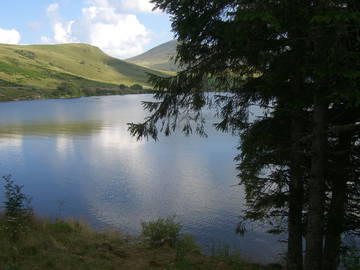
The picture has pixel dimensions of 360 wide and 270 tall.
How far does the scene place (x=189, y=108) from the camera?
10195 millimetres

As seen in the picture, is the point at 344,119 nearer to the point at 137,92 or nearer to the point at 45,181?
the point at 45,181

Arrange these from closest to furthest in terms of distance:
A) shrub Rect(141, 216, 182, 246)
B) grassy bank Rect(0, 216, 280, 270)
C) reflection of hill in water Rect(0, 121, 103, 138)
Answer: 1. grassy bank Rect(0, 216, 280, 270)
2. shrub Rect(141, 216, 182, 246)
3. reflection of hill in water Rect(0, 121, 103, 138)

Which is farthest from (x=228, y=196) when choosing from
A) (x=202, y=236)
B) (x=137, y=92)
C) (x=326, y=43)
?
(x=137, y=92)

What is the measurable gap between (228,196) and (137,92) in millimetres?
169633

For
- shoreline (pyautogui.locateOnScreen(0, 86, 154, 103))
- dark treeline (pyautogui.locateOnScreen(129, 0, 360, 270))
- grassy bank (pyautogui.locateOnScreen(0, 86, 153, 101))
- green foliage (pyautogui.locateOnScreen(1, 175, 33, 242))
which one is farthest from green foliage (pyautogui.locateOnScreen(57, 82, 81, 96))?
dark treeline (pyautogui.locateOnScreen(129, 0, 360, 270))

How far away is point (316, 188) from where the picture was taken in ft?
24.1

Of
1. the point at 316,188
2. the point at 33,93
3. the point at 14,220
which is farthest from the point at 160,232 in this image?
the point at 33,93

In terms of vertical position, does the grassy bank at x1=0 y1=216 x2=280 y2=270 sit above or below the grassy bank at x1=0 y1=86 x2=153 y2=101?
below

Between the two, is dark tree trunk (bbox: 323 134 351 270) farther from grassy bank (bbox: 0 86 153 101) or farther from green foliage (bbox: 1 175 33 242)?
grassy bank (bbox: 0 86 153 101)

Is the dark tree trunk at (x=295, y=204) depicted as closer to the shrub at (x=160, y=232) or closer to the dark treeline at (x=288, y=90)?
the dark treeline at (x=288, y=90)

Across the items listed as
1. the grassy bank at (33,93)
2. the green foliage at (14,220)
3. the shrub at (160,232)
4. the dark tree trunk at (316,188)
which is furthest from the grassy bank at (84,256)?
the grassy bank at (33,93)

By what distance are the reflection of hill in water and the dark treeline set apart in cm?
4620

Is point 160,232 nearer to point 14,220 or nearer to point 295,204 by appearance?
point 14,220

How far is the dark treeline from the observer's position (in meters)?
6.39
